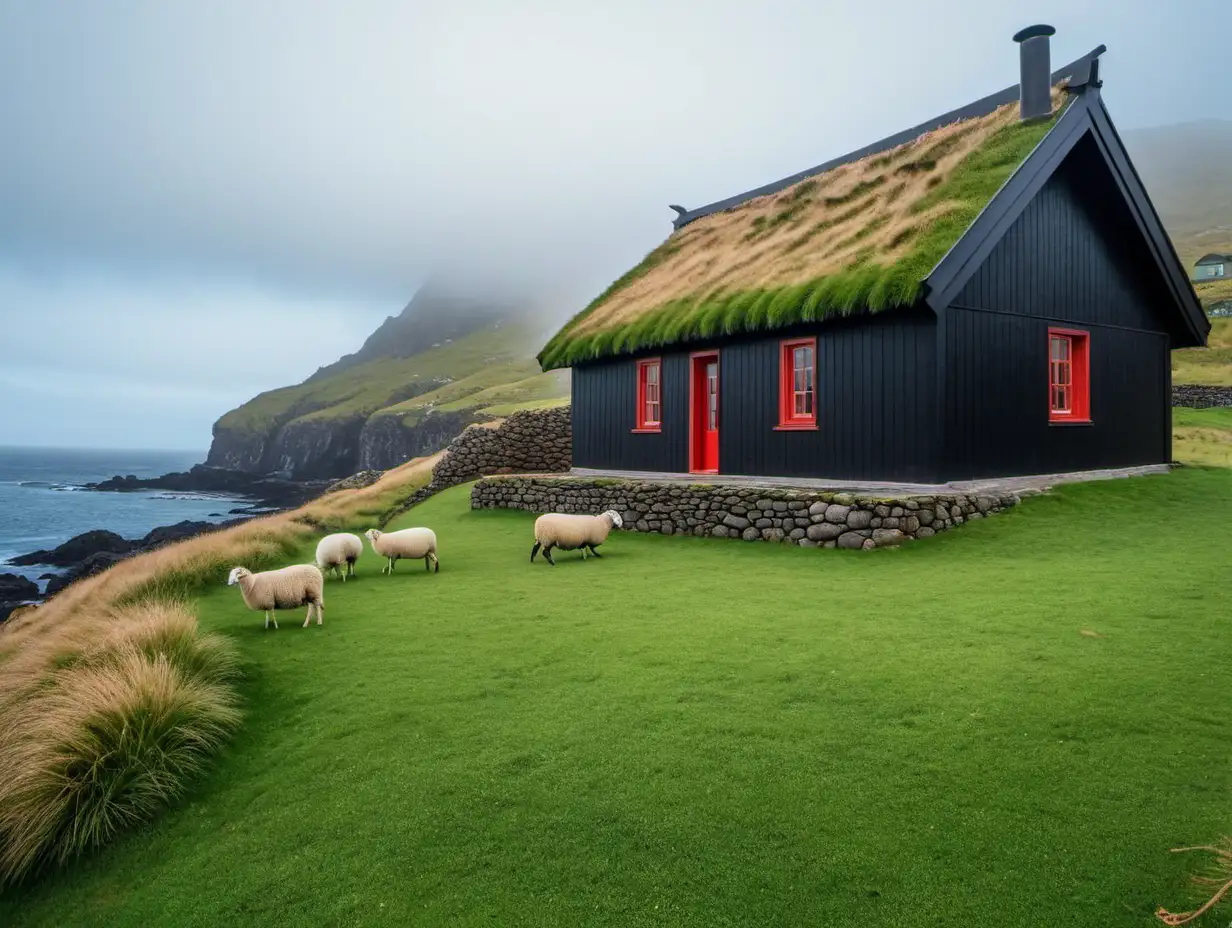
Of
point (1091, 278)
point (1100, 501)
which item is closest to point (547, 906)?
point (1100, 501)

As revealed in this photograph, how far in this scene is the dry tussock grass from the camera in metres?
5.12

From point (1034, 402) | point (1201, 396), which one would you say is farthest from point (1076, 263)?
point (1201, 396)

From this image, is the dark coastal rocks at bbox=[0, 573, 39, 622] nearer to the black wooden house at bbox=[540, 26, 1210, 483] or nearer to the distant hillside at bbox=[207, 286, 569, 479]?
the black wooden house at bbox=[540, 26, 1210, 483]

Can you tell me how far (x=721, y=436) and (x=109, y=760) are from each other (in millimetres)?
12698

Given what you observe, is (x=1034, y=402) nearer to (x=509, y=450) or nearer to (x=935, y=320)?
(x=935, y=320)

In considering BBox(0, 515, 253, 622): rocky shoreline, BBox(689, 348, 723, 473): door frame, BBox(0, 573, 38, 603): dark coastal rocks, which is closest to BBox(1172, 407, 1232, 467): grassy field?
BBox(689, 348, 723, 473): door frame

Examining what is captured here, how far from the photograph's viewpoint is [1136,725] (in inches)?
201

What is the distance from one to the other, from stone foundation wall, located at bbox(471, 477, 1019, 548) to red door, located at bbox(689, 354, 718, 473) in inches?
72.3

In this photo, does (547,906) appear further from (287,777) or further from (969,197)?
(969,197)

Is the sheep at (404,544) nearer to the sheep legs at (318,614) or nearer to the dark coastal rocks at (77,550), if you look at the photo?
the sheep legs at (318,614)

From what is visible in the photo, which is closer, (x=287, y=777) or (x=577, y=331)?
(x=287, y=777)

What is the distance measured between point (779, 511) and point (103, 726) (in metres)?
9.92

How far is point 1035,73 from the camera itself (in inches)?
575

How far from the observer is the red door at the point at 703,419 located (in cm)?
1708
